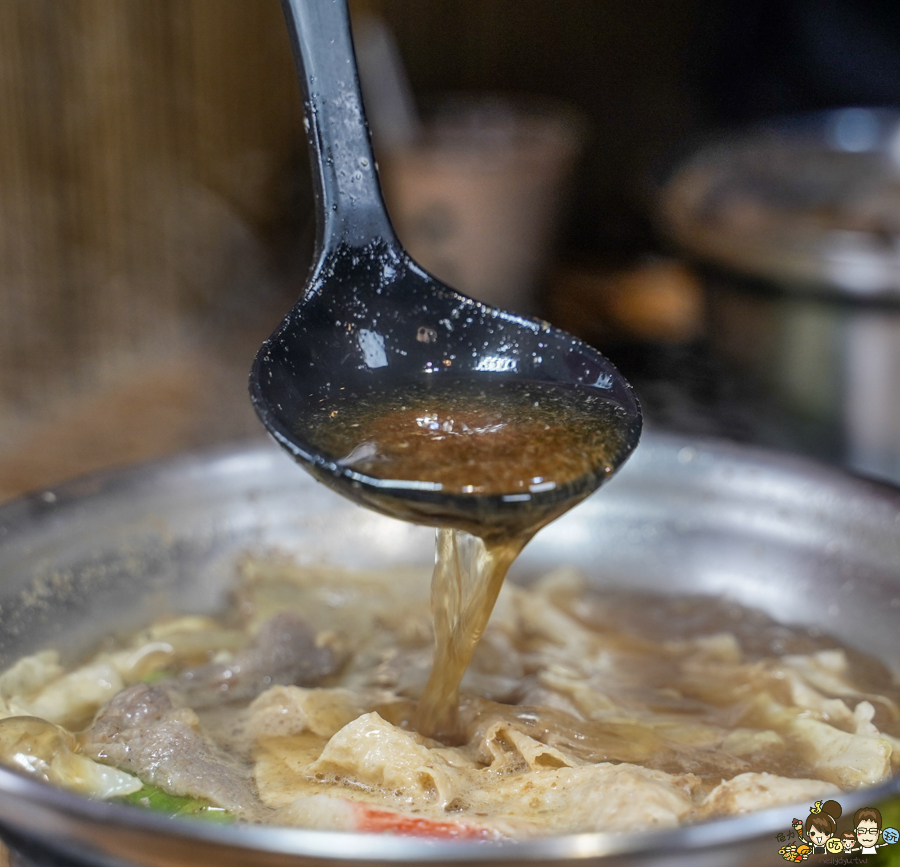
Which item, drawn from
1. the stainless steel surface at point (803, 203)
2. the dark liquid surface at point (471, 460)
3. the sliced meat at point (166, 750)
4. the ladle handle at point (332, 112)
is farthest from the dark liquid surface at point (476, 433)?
the stainless steel surface at point (803, 203)

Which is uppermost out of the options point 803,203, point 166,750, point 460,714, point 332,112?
point 332,112

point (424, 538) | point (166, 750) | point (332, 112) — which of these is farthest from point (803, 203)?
point (166, 750)

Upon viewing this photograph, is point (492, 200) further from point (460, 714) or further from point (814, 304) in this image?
point (460, 714)

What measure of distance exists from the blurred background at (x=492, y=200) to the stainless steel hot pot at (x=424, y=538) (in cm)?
83

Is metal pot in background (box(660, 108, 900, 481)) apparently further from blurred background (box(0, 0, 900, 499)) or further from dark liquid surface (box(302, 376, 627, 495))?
dark liquid surface (box(302, 376, 627, 495))

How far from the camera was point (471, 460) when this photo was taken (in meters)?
1.44

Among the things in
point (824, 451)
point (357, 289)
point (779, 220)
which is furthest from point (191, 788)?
point (779, 220)

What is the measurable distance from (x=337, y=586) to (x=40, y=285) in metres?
2.30

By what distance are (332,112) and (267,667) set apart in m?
0.93

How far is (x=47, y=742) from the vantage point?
1356 mm

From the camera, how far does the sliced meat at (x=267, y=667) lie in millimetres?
1787

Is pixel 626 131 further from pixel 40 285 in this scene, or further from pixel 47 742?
pixel 47 742

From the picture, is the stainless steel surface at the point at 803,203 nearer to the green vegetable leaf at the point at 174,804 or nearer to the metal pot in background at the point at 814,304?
the metal pot in background at the point at 814,304

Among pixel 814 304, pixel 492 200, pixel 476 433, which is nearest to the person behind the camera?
pixel 476 433
